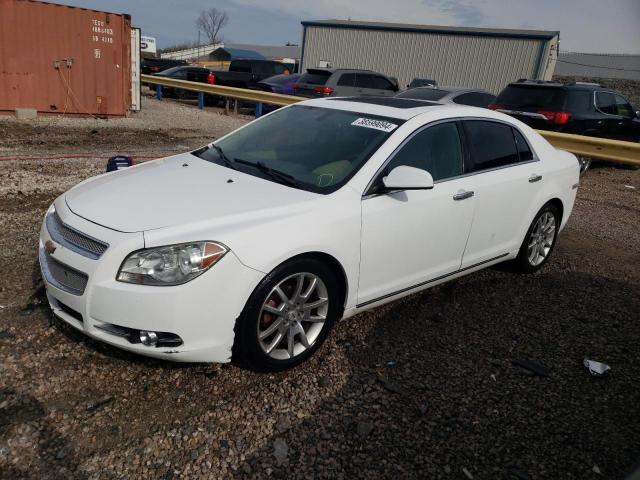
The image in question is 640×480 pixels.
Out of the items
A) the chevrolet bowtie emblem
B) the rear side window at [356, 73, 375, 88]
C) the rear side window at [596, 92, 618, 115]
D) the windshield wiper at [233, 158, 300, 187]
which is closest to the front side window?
the windshield wiper at [233, 158, 300, 187]

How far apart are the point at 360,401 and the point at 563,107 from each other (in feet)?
27.9

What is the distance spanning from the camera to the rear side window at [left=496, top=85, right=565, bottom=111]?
31.3ft

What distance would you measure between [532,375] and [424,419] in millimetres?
933

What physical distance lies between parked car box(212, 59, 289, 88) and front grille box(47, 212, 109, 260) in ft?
61.3

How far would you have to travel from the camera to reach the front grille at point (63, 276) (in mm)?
2658

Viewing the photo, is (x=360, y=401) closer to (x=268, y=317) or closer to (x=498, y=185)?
(x=268, y=317)

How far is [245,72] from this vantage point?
22.0 m

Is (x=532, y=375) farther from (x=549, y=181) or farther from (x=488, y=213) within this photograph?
(x=549, y=181)

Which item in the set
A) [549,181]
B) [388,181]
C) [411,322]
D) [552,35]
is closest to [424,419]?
[411,322]

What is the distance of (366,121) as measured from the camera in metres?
3.66

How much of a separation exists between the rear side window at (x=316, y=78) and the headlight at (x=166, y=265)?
12936 mm

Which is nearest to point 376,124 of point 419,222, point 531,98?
point 419,222

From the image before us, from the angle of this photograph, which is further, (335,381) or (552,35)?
(552,35)

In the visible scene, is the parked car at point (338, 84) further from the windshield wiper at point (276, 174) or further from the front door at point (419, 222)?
the windshield wiper at point (276, 174)
